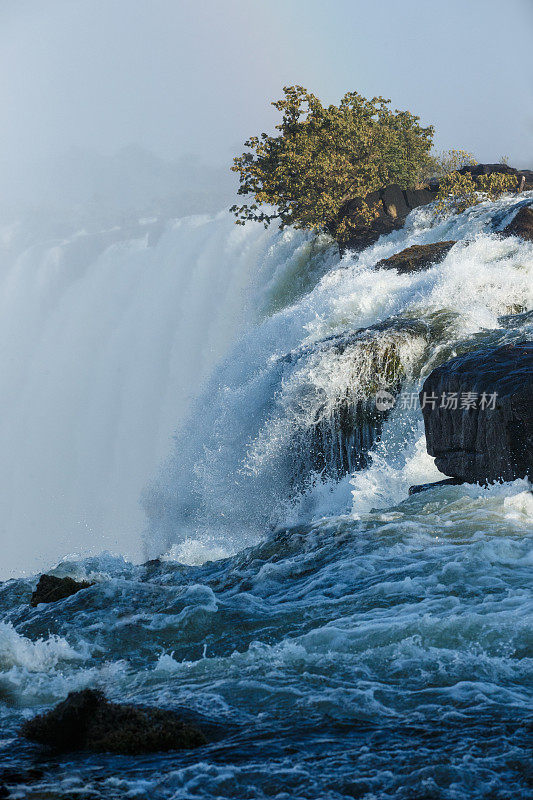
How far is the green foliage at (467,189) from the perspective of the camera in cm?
2665

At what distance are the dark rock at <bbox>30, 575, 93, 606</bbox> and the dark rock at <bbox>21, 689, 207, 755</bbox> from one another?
464 cm

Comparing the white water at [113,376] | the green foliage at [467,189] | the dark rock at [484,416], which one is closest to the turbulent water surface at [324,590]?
the dark rock at [484,416]

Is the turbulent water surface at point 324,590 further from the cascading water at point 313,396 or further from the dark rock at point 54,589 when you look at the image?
the dark rock at point 54,589

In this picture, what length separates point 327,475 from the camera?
1361 cm

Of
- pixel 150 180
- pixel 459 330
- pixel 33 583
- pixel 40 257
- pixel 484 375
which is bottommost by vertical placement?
pixel 33 583

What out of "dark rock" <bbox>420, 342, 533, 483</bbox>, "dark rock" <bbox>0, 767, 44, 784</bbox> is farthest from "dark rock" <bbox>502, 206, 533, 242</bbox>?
"dark rock" <bbox>0, 767, 44, 784</bbox>

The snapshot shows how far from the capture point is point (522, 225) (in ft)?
63.5

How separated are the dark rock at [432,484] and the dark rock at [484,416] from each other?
10 cm

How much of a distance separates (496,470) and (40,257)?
2241 inches


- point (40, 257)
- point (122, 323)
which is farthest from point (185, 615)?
point (40, 257)

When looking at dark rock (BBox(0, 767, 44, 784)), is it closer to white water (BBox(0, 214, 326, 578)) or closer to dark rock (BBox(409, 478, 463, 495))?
dark rock (BBox(409, 478, 463, 495))

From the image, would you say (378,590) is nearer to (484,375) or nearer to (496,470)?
(496,470)

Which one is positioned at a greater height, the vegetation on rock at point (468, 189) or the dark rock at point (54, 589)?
the vegetation on rock at point (468, 189)

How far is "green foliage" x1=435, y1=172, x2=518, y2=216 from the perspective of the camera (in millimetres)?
26650
